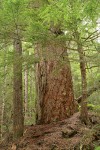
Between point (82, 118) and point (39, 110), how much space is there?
5.66ft

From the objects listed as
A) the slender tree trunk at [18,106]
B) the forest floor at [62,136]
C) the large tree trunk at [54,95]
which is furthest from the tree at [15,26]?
the large tree trunk at [54,95]

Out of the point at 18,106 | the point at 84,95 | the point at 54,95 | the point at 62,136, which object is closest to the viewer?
the point at 62,136

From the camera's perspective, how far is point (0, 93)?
17531mm

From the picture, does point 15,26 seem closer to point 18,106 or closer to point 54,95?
point 54,95

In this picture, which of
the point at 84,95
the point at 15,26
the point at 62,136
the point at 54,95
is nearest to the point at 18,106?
the point at 54,95

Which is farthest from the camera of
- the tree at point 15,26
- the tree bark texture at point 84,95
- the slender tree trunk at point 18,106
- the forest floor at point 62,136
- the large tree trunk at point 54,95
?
the large tree trunk at point 54,95

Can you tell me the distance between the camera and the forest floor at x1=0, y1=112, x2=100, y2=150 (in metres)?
6.16

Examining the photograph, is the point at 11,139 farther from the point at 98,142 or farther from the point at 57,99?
the point at 98,142

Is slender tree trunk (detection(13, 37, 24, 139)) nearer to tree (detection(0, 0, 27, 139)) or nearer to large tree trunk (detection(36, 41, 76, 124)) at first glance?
tree (detection(0, 0, 27, 139))

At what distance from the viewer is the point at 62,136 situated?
6871 millimetres

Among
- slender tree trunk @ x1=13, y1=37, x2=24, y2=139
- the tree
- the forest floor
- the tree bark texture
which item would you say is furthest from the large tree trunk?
the tree bark texture

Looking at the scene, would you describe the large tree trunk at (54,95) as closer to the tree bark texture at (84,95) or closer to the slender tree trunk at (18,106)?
the slender tree trunk at (18,106)

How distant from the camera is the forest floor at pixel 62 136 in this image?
6.16m

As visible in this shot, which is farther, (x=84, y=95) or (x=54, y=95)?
(x=54, y=95)
